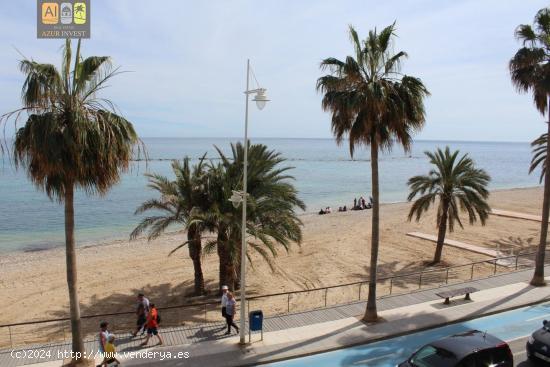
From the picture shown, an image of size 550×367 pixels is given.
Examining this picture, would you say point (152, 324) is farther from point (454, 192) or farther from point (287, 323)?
point (454, 192)

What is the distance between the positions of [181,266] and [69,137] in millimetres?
17295

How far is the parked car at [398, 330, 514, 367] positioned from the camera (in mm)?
9820

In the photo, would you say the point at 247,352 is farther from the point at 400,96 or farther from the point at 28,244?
the point at 28,244

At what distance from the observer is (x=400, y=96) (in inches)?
540

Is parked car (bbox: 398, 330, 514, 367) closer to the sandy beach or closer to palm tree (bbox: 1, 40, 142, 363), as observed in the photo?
palm tree (bbox: 1, 40, 142, 363)

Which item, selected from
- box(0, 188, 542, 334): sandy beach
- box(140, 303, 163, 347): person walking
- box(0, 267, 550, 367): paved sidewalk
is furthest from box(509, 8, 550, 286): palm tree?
box(140, 303, 163, 347): person walking

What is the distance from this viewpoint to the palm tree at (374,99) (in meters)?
13.5

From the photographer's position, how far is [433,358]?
10.0m

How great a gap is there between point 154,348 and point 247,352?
8.44 ft

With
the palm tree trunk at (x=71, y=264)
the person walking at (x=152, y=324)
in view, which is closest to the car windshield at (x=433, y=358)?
the person walking at (x=152, y=324)

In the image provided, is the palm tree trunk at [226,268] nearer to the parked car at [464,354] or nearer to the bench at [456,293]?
the bench at [456,293]

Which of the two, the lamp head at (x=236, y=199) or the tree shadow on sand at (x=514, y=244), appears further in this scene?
the tree shadow on sand at (x=514, y=244)

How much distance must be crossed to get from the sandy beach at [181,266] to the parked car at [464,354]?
10.7 m

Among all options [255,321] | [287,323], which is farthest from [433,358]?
[287,323]
